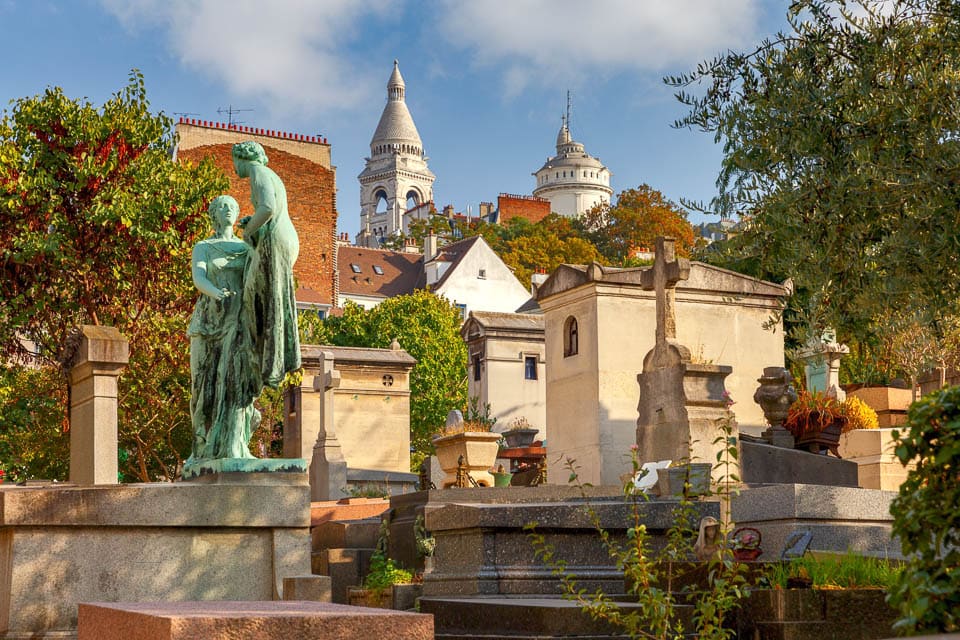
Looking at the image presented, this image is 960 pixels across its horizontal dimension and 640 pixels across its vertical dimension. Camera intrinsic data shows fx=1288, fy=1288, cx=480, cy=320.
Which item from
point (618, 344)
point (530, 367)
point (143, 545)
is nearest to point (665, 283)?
point (618, 344)

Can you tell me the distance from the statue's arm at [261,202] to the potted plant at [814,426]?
9.26 meters

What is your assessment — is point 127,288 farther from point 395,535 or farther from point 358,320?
point 358,320

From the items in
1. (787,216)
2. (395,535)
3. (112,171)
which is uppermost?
(112,171)

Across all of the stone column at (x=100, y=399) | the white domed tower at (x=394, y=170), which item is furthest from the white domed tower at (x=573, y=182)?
the stone column at (x=100, y=399)

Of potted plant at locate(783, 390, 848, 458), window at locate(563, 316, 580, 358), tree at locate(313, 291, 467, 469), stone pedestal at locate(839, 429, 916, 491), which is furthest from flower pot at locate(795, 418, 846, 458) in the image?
tree at locate(313, 291, 467, 469)

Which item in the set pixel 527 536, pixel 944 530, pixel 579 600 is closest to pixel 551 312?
pixel 527 536

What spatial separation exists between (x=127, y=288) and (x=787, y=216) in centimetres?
1580

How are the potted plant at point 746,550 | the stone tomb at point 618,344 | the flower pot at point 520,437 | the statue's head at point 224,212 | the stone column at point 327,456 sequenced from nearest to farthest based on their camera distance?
the potted plant at point 746,550 → the statue's head at point 224,212 → the stone tomb at point 618,344 → the flower pot at point 520,437 → the stone column at point 327,456

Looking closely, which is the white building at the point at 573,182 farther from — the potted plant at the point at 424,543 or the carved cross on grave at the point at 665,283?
the potted plant at the point at 424,543

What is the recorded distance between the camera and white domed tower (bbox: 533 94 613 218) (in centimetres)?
15450

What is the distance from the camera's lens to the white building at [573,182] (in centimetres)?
15450

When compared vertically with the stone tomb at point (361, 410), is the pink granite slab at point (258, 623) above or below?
below

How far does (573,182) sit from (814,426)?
14208cm

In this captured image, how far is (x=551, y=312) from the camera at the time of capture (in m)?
21.0
